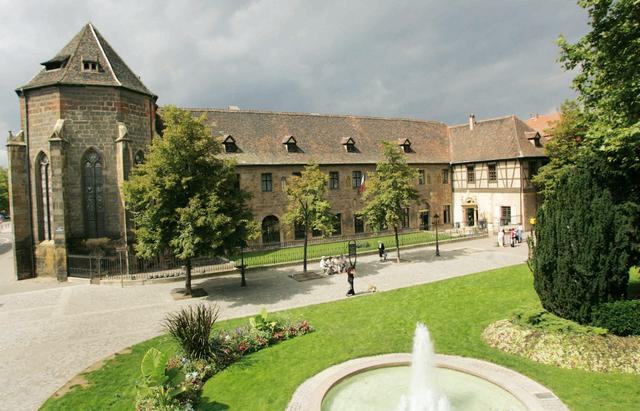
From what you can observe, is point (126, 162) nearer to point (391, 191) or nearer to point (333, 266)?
point (333, 266)

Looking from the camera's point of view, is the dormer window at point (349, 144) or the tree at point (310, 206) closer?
the tree at point (310, 206)

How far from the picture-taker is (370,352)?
11555 millimetres

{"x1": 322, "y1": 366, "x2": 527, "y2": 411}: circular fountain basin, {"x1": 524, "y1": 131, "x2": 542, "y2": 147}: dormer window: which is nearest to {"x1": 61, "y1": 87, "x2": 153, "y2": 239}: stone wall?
{"x1": 322, "y1": 366, "x2": 527, "y2": 411}: circular fountain basin

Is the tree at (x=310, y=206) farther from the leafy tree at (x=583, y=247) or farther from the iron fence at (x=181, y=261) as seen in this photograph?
the leafy tree at (x=583, y=247)

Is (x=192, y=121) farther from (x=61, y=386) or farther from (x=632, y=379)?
(x=632, y=379)

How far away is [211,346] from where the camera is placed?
11500mm

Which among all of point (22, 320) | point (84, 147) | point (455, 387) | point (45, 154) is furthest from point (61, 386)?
point (45, 154)

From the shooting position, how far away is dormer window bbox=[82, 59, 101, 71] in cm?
2536

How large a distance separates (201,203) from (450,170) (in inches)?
1266

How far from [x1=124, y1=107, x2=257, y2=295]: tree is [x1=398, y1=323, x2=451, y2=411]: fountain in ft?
35.6

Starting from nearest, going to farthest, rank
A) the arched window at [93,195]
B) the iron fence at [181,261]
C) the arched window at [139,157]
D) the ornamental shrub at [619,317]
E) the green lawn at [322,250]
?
1. the ornamental shrub at [619,317]
2. the iron fence at [181,261]
3. the arched window at [93,195]
4. the arched window at [139,157]
5. the green lawn at [322,250]

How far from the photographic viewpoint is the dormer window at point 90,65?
25359 millimetres

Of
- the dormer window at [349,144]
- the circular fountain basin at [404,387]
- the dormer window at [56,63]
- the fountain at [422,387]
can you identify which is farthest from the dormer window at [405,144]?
the fountain at [422,387]

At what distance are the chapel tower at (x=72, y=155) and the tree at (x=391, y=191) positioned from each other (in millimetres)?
15898
